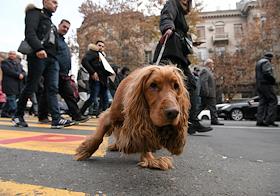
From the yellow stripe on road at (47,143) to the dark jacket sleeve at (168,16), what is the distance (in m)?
1.83

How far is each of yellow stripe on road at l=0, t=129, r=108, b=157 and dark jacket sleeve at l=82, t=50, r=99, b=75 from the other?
3.74 m

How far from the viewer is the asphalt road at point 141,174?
243cm

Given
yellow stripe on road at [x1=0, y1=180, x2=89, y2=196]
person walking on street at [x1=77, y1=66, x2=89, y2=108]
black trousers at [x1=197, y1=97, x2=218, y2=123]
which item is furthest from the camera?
person walking on street at [x1=77, y1=66, x2=89, y2=108]

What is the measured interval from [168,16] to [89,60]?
4.43 meters

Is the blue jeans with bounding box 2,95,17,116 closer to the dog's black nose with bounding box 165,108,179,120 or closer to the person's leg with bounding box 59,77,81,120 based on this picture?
the person's leg with bounding box 59,77,81,120

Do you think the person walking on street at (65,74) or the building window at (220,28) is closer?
the person walking on street at (65,74)

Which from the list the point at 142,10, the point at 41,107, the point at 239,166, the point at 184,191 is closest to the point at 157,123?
the point at 184,191

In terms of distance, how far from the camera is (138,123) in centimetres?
266

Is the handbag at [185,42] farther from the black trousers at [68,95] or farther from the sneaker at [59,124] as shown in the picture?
the black trousers at [68,95]

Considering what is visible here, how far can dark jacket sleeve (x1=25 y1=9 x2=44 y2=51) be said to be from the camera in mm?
5784

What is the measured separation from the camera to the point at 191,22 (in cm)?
3183

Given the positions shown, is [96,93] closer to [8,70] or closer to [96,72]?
[96,72]

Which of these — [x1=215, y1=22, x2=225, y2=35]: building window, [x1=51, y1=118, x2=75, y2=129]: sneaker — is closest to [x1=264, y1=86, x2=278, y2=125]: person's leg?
[x1=51, y1=118, x2=75, y2=129]: sneaker

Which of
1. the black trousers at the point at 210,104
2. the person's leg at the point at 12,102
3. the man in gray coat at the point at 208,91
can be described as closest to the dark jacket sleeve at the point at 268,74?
the man in gray coat at the point at 208,91
